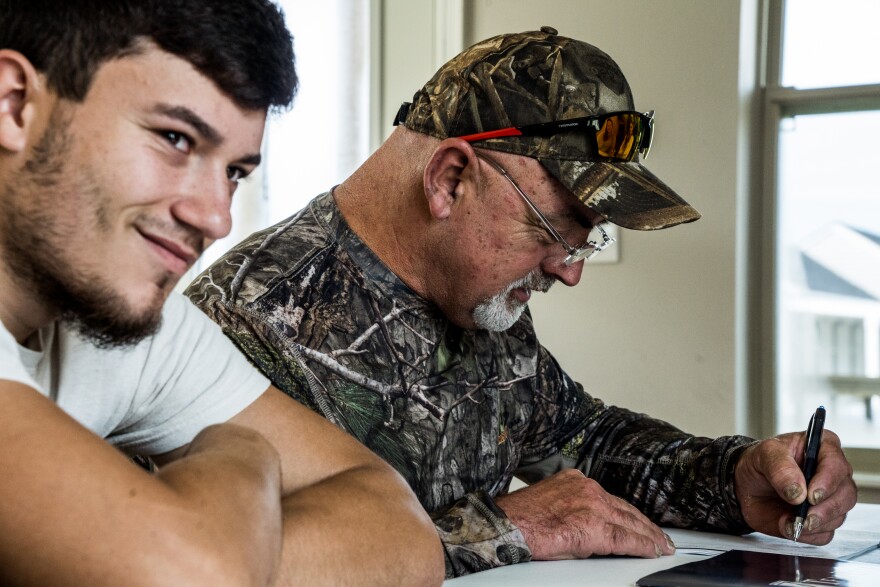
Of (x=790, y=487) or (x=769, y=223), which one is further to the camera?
(x=769, y=223)

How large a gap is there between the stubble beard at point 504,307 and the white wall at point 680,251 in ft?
4.54

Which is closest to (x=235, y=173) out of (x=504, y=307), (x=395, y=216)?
(x=395, y=216)

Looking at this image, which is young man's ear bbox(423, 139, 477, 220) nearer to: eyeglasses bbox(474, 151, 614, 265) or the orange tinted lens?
eyeglasses bbox(474, 151, 614, 265)

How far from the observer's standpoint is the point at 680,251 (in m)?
3.10

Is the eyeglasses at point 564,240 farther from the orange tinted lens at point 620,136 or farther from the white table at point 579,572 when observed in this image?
the white table at point 579,572

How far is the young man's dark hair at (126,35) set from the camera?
1003 mm

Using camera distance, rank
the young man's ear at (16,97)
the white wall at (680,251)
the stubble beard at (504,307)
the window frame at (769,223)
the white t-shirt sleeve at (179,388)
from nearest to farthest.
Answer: the young man's ear at (16,97) → the white t-shirt sleeve at (179,388) → the stubble beard at (504,307) → the white wall at (680,251) → the window frame at (769,223)

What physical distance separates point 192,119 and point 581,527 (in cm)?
83

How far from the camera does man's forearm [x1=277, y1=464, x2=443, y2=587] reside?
1.08 meters

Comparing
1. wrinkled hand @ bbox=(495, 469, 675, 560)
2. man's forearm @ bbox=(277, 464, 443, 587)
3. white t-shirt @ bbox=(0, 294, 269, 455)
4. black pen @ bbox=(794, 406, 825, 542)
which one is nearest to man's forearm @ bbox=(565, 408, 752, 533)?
black pen @ bbox=(794, 406, 825, 542)

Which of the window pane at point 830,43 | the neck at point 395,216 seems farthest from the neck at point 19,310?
the window pane at point 830,43

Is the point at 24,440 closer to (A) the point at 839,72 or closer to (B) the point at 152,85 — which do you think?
(B) the point at 152,85

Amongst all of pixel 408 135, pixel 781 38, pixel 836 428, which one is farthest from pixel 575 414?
pixel 781 38

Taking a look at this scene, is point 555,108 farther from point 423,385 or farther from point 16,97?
point 16,97
